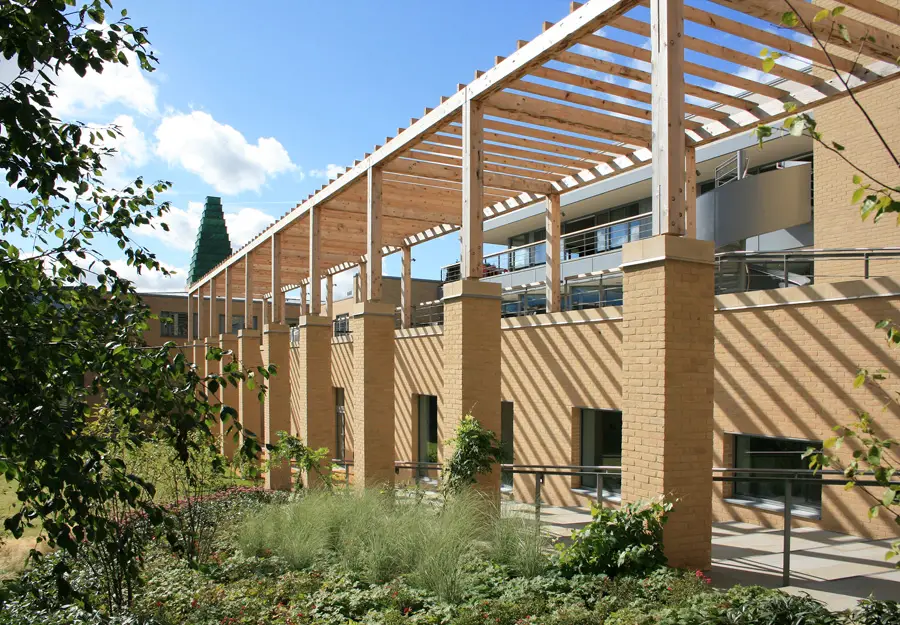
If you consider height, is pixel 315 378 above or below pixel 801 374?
below

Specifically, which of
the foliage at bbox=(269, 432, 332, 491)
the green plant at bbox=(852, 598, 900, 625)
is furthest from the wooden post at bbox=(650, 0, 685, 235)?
the foliage at bbox=(269, 432, 332, 491)

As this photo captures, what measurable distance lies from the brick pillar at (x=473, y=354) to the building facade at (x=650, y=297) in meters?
0.04

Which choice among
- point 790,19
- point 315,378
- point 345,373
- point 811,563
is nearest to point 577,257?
point 345,373

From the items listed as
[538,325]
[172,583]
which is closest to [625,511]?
[172,583]

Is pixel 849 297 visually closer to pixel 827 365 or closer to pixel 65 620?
pixel 827 365

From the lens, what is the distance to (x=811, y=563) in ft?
24.3

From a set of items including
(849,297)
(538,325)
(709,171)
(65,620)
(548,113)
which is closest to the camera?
(65,620)

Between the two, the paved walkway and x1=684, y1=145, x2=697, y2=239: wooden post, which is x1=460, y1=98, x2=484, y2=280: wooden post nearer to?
x1=684, y1=145, x2=697, y2=239: wooden post

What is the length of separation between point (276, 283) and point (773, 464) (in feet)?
45.5

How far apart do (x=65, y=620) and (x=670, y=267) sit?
640 cm

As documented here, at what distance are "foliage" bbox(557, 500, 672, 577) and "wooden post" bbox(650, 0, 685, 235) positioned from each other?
2651 mm

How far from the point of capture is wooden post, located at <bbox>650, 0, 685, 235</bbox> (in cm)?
674

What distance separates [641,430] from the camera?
6883mm

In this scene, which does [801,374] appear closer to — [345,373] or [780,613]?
[780,613]
